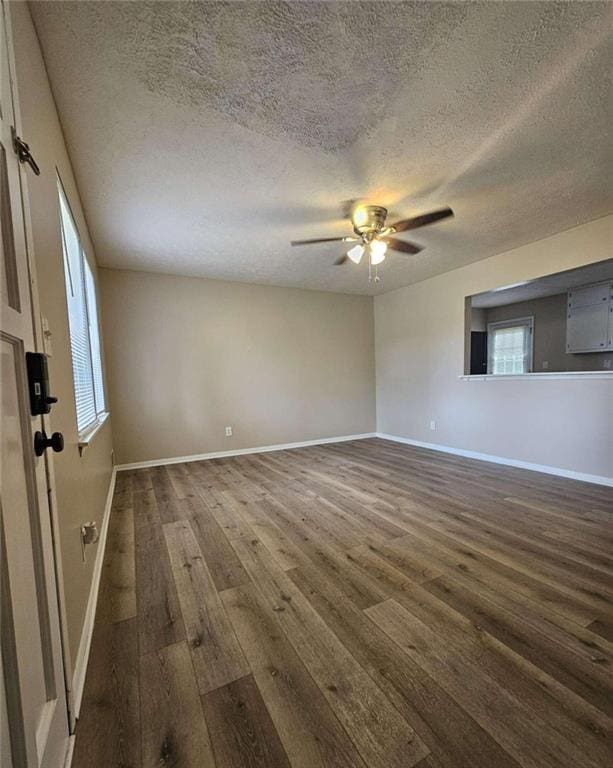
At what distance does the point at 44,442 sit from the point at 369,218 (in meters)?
2.62

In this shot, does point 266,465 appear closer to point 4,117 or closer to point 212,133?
point 212,133

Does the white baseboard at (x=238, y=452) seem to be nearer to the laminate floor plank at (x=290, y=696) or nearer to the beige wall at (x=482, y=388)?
the beige wall at (x=482, y=388)

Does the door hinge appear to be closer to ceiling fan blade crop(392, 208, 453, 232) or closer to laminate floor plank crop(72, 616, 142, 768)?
laminate floor plank crop(72, 616, 142, 768)

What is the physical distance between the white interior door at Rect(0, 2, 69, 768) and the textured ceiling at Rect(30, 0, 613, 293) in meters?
0.78

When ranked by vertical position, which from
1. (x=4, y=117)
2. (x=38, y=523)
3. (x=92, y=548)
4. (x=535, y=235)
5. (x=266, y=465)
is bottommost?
(x=266, y=465)

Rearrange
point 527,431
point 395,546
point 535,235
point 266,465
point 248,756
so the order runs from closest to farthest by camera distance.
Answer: point 248,756 → point 395,546 → point 535,235 → point 527,431 → point 266,465

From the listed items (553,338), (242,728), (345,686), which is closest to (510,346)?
(553,338)

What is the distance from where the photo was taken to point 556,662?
4.10 ft

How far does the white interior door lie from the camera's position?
602 mm

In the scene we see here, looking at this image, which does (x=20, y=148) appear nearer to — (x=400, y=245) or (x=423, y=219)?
(x=423, y=219)

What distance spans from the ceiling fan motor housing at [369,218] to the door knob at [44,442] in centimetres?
257

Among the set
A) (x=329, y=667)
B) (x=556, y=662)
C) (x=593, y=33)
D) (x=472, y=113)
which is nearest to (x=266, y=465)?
(x=329, y=667)

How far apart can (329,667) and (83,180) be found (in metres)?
3.08

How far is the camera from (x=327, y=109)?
5.45ft
